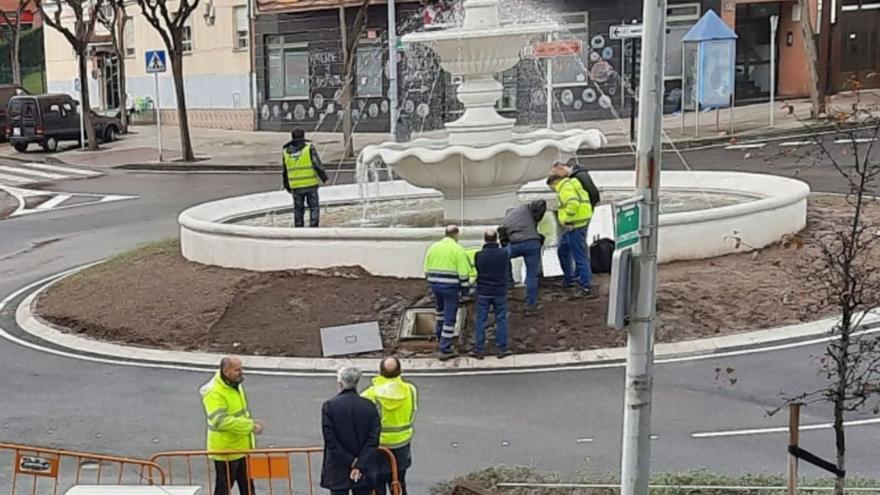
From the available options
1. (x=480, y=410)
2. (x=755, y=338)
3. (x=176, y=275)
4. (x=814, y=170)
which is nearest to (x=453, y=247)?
(x=480, y=410)

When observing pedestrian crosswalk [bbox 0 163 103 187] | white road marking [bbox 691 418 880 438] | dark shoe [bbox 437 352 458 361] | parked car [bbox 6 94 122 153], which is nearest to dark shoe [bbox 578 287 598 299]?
dark shoe [bbox 437 352 458 361]

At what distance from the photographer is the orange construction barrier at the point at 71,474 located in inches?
392

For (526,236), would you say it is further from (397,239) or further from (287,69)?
(287,69)

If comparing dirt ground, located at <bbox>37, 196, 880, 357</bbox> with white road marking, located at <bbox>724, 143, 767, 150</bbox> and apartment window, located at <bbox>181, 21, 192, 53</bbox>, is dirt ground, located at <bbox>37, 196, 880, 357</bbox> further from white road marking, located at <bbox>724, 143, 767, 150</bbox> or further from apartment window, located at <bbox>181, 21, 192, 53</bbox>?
apartment window, located at <bbox>181, 21, 192, 53</bbox>

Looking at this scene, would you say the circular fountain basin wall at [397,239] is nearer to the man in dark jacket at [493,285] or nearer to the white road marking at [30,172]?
the man in dark jacket at [493,285]

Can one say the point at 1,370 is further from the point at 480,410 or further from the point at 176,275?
the point at 480,410

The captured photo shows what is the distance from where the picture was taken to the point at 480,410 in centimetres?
1207

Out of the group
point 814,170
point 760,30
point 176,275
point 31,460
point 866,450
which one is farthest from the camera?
point 760,30

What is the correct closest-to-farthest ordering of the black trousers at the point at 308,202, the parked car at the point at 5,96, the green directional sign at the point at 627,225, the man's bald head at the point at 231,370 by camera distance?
the green directional sign at the point at 627,225
the man's bald head at the point at 231,370
the black trousers at the point at 308,202
the parked car at the point at 5,96

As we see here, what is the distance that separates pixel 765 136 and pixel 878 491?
2579 centimetres

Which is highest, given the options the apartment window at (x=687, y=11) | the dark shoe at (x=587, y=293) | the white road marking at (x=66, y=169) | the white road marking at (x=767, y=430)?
the apartment window at (x=687, y=11)

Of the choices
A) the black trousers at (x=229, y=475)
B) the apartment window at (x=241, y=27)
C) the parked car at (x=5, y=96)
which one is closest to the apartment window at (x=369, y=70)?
the apartment window at (x=241, y=27)

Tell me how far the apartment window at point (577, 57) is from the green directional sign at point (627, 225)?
34.1 metres

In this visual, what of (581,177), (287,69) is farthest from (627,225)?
(287,69)
